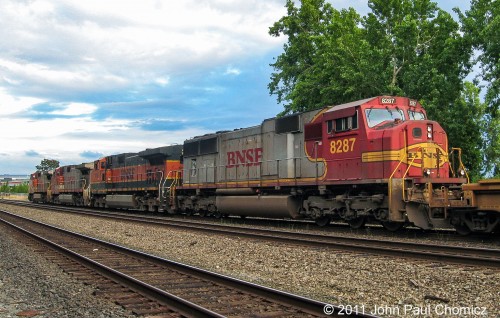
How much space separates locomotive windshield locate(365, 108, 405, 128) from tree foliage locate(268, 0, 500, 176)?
10440 mm

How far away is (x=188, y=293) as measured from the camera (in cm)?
668

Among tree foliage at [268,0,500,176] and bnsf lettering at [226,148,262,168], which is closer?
bnsf lettering at [226,148,262,168]

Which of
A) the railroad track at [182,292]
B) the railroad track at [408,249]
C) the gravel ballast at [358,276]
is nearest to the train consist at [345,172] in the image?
the railroad track at [408,249]

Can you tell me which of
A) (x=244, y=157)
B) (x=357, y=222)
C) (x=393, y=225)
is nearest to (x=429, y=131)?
(x=393, y=225)

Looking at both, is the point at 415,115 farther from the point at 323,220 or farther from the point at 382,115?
the point at 323,220

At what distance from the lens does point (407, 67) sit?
26.9 meters

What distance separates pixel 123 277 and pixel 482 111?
23.9 metres

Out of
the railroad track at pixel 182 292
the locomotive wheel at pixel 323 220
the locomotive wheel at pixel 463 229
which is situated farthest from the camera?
the locomotive wheel at pixel 323 220

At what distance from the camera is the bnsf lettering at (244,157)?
1828 centimetres

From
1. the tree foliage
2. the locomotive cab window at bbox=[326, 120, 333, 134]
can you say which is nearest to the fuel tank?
the locomotive cab window at bbox=[326, 120, 333, 134]

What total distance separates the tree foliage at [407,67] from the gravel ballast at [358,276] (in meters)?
16.1

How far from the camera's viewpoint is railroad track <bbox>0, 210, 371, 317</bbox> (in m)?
5.59

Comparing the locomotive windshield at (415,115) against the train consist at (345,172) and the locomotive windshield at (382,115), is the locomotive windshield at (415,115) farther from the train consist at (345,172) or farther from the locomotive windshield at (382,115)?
the locomotive windshield at (382,115)

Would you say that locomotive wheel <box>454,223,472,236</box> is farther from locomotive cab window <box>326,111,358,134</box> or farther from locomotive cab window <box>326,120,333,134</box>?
locomotive cab window <box>326,120,333,134</box>
